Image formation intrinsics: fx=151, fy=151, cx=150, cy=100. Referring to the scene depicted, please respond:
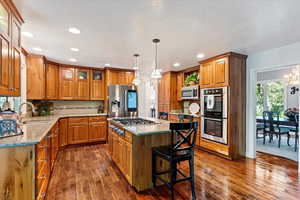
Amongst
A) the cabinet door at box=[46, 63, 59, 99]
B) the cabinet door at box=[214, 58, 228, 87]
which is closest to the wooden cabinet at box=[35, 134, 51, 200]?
the cabinet door at box=[46, 63, 59, 99]

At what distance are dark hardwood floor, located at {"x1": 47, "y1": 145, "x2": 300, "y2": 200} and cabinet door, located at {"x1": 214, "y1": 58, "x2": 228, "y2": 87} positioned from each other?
1792 millimetres

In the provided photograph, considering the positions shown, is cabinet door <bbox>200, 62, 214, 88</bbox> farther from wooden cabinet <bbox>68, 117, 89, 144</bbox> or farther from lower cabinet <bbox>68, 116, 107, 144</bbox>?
wooden cabinet <bbox>68, 117, 89, 144</bbox>

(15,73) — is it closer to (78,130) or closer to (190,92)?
(78,130)

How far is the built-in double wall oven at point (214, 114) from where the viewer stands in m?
3.54

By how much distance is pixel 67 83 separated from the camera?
4723 mm

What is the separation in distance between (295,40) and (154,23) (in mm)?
2726

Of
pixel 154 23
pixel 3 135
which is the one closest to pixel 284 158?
pixel 154 23

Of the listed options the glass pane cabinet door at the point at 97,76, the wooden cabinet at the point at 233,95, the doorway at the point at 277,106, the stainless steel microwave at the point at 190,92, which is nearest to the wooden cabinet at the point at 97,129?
the glass pane cabinet door at the point at 97,76

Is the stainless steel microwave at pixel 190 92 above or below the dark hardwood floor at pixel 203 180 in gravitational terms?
above

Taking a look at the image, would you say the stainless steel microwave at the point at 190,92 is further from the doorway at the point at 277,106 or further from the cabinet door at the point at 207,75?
the doorway at the point at 277,106

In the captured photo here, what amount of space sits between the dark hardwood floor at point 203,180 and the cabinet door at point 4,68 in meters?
1.56

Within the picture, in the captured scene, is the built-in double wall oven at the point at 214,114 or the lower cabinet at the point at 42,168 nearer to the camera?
the lower cabinet at the point at 42,168

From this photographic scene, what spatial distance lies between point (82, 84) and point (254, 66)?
488 cm

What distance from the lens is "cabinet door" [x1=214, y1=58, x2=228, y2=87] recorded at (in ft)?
11.6
